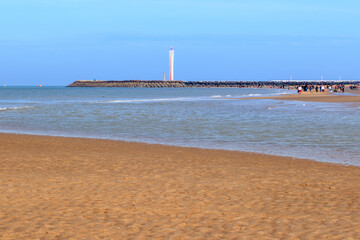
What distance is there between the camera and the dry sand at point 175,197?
6.31 meters

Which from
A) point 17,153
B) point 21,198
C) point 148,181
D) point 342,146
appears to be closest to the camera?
point 21,198

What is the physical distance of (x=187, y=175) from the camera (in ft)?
34.1

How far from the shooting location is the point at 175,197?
26.8 ft

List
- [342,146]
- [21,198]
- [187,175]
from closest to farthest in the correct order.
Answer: [21,198], [187,175], [342,146]

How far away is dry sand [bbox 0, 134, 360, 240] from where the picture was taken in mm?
6312

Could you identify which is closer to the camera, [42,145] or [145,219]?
[145,219]

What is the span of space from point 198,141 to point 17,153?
6.41m

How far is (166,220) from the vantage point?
22.2 ft

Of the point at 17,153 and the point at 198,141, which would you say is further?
the point at 198,141

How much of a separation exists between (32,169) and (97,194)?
10.7 feet

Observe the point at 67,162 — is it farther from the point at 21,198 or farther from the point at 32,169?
the point at 21,198

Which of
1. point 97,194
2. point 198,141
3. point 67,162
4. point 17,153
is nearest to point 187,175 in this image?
point 97,194

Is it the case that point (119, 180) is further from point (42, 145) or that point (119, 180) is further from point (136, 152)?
point (42, 145)

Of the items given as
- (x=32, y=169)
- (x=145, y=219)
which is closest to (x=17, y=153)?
(x=32, y=169)
